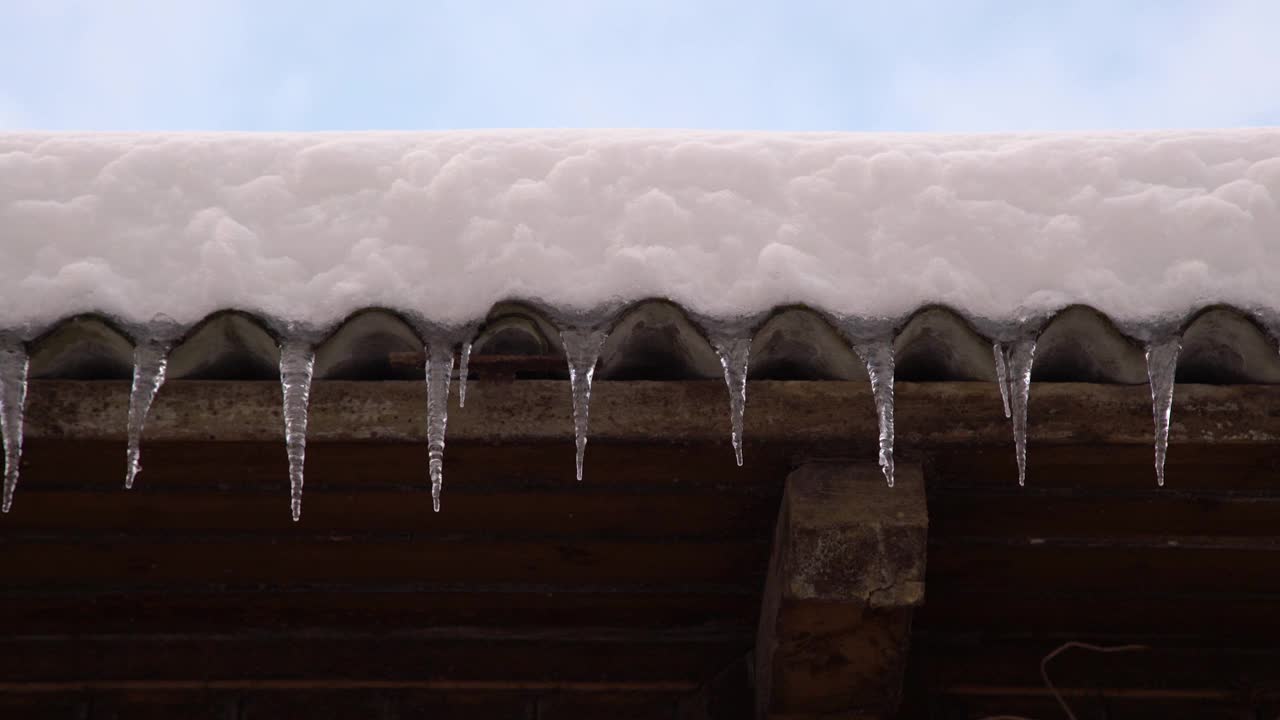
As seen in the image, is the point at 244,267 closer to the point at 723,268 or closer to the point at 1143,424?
the point at 723,268

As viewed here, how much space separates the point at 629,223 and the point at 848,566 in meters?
0.68

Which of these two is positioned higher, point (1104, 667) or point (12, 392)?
point (12, 392)

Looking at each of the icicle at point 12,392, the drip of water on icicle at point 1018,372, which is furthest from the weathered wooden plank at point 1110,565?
the icicle at point 12,392

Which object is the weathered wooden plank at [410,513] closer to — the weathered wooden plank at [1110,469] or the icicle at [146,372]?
the weathered wooden plank at [1110,469]

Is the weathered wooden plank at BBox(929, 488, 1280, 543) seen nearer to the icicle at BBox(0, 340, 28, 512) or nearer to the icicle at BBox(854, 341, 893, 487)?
the icicle at BBox(854, 341, 893, 487)

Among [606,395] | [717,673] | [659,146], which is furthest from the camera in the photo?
[717,673]

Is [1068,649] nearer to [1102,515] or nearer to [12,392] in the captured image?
[1102,515]

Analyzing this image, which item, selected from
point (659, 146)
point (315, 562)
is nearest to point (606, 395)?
point (659, 146)

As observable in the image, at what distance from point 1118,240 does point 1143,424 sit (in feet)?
0.99

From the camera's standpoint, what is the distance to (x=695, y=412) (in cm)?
201

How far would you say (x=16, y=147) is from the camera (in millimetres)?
2135

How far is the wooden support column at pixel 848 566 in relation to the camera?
2115 mm

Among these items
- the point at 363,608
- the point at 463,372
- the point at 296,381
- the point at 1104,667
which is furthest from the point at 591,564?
the point at 1104,667

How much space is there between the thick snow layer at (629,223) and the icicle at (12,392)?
50 millimetres
